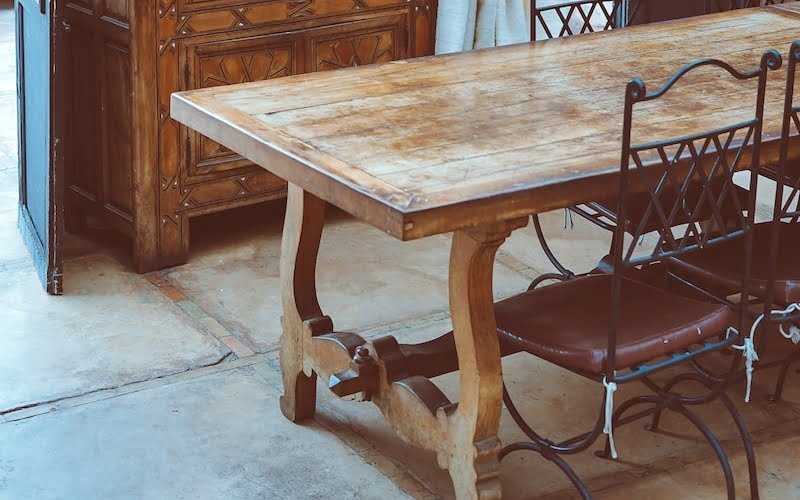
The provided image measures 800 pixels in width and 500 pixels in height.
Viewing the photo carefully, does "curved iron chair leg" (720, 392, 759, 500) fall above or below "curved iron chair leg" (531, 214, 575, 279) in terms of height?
below

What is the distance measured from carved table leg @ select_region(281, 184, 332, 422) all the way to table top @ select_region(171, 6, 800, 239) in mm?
294

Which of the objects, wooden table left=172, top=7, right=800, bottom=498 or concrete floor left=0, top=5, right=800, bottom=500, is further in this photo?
concrete floor left=0, top=5, right=800, bottom=500

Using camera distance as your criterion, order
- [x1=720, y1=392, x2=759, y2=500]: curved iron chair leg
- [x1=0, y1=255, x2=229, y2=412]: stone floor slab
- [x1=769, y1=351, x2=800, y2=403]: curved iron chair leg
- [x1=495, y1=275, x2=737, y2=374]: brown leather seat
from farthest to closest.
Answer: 1. [x1=0, y1=255, x2=229, y2=412]: stone floor slab
2. [x1=769, y1=351, x2=800, y2=403]: curved iron chair leg
3. [x1=720, y1=392, x2=759, y2=500]: curved iron chair leg
4. [x1=495, y1=275, x2=737, y2=374]: brown leather seat

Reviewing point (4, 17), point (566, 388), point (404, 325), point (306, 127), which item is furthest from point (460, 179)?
point (4, 17)

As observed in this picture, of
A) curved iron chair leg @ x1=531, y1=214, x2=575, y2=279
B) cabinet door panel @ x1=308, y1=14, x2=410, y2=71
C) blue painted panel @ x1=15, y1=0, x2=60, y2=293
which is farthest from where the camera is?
cabinet door panel @ x1=308, y1=14, x2=410, y2=71

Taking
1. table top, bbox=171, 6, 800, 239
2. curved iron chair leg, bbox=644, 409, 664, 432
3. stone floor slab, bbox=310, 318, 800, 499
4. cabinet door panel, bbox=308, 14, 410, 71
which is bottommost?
stone floor slab, bbox=310, 318, 800, 499

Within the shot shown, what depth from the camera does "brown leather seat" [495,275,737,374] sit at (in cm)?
265

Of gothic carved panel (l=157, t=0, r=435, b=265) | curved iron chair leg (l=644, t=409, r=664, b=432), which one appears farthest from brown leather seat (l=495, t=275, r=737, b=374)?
gothic carved panel (l=157, t=0, r=435, b=265)

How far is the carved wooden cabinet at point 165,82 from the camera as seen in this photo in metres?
4.09

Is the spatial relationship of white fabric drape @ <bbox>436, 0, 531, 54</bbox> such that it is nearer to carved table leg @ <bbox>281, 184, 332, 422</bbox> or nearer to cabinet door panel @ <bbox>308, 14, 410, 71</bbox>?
cabinet door panel @ <bbox>308, 14, 410, 71</bbox>

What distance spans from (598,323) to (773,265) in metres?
0.44

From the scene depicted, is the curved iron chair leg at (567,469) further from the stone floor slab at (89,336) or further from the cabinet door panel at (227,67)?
the cabinet door panel at (227,67)

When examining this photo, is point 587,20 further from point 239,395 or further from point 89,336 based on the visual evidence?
point 89,336

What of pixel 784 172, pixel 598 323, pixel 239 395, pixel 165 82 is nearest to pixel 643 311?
pixel 598 323
